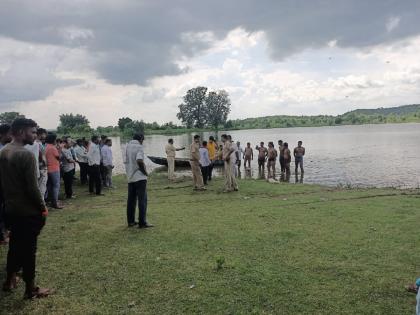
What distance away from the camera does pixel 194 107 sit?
12250cm

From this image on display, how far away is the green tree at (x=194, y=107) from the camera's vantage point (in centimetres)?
12125

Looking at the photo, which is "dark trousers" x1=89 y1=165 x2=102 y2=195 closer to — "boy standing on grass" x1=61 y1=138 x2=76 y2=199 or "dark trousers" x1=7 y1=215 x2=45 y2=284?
"boy standing on grass" x1=61 y1=138 x2=76 y2=199

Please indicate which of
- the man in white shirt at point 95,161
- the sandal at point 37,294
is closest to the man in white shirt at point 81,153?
the man in white shirt at point 95,161

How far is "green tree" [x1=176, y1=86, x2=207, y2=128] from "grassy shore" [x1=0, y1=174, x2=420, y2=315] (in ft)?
367

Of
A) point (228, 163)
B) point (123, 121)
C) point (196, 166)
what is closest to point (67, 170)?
point (196, 166)

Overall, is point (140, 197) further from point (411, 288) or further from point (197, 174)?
point (197, 174)

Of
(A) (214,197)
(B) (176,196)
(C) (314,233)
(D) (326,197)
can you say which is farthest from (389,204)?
(B) (176,196)

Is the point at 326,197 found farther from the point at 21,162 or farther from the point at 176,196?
the point at 21,162

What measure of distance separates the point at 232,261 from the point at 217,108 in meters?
118

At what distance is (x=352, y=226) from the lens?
838cm

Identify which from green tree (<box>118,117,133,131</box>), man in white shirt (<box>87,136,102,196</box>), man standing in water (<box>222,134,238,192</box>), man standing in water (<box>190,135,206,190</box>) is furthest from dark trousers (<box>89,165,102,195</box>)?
green tree (<box>118,117,133,131</box>)

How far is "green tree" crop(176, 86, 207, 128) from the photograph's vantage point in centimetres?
12125

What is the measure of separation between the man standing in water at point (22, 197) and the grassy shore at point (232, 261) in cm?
57

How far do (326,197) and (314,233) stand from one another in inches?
207
